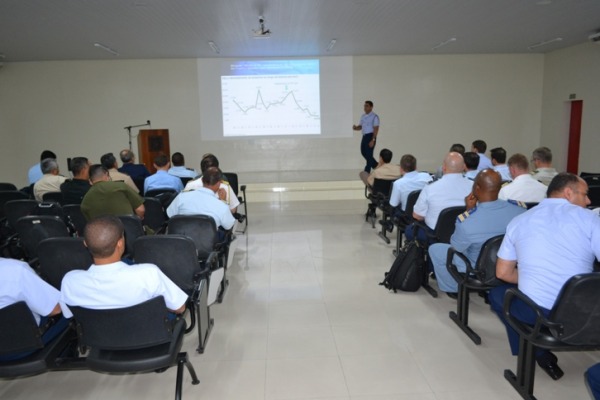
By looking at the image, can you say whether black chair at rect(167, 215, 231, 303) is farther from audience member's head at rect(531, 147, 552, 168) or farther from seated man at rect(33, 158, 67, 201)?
audience member's head at rect(531, 147, 552, 168)

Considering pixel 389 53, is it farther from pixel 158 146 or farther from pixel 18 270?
pixel 18 270

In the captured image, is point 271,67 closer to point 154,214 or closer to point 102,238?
point 154,214

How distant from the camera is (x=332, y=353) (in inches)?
120

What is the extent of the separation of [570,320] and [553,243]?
0.38 meters

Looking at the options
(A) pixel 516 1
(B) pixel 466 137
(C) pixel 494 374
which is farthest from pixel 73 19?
(B) pixel 466 137

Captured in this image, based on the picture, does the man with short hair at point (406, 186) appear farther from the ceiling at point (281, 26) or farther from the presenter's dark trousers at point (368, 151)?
the presenter's dark trousers at point (368, 151)

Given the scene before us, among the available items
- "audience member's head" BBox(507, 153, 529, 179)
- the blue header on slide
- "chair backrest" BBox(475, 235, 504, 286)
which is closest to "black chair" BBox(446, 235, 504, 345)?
"chair backrest" BBox(475, 235, 504, 286)

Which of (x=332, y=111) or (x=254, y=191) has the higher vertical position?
(x=332, y=111)

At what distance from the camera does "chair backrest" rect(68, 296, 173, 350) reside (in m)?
2.09

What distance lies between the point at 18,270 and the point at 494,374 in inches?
109

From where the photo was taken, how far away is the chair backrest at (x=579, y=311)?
2.05 metres

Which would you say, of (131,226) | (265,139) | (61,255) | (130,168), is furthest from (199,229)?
(265,139)

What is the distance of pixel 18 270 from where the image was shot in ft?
6.96

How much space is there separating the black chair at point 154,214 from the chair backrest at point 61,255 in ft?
6.45
